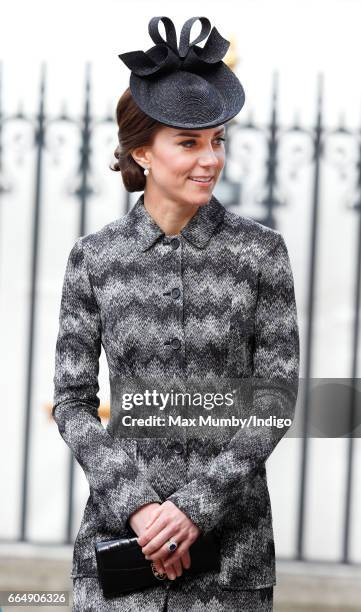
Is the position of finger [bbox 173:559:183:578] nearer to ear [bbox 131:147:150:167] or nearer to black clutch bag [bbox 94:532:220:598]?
black clutch bag [bbox 94:532:220:598]

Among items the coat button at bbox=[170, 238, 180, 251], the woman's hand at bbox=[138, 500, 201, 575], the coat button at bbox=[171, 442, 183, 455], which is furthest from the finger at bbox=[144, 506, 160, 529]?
the coat button at bbox=[170, 238, 180, 251]

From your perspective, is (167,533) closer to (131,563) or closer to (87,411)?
(131,563)

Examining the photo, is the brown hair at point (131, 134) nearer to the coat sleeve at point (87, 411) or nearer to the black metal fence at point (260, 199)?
the coat sleeve at point (87, 411)

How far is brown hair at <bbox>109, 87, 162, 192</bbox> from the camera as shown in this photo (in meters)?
2.07

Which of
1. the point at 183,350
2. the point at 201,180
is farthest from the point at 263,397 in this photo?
the point at 201,180

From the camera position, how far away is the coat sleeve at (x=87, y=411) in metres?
2.02

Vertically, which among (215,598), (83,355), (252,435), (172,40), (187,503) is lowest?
(215,598)

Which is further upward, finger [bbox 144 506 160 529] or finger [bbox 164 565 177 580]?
finger [bbox 144 506 160 529]

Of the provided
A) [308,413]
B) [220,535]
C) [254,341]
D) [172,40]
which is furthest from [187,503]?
[308,413]

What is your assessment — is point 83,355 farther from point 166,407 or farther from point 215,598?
point 215,598

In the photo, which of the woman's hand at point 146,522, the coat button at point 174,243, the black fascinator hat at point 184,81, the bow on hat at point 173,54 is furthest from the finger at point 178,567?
the bow on hat at point 173,54

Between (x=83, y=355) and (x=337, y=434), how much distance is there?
7.43ft

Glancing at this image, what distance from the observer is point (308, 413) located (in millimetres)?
4035

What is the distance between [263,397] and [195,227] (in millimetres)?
374
